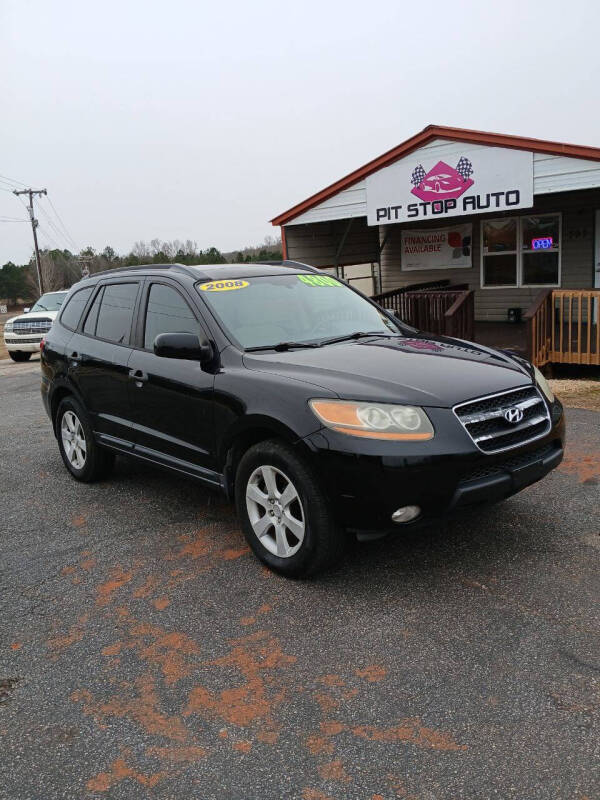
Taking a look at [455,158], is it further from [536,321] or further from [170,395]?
[170,395]

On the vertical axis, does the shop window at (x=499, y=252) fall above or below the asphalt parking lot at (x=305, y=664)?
above

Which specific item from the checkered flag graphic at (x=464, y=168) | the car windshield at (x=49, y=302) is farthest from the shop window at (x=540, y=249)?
the car windshield at (x=49, y=302)

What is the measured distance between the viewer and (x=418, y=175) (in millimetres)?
12305

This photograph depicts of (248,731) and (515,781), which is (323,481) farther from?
(515,781)

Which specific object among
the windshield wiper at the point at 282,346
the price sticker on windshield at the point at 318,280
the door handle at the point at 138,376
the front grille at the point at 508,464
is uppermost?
the price sticker on windshield at the point at 318,280

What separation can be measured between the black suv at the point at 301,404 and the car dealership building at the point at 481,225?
647 cm

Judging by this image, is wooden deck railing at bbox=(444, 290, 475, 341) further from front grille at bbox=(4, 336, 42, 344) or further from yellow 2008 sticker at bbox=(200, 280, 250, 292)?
front grille at bbox=(4, 336, 42, 344)

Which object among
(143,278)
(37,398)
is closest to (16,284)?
(37,398)

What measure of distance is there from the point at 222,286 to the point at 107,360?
1180mm

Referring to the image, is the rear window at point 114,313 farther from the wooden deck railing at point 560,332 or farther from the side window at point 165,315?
the wooden deck railing at point 560,332

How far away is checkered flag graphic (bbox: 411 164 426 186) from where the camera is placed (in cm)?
1223

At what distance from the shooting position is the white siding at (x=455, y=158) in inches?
407

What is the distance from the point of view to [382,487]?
336 centimetres

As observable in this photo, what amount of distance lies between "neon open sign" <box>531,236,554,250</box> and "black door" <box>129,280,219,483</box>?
10929mm
